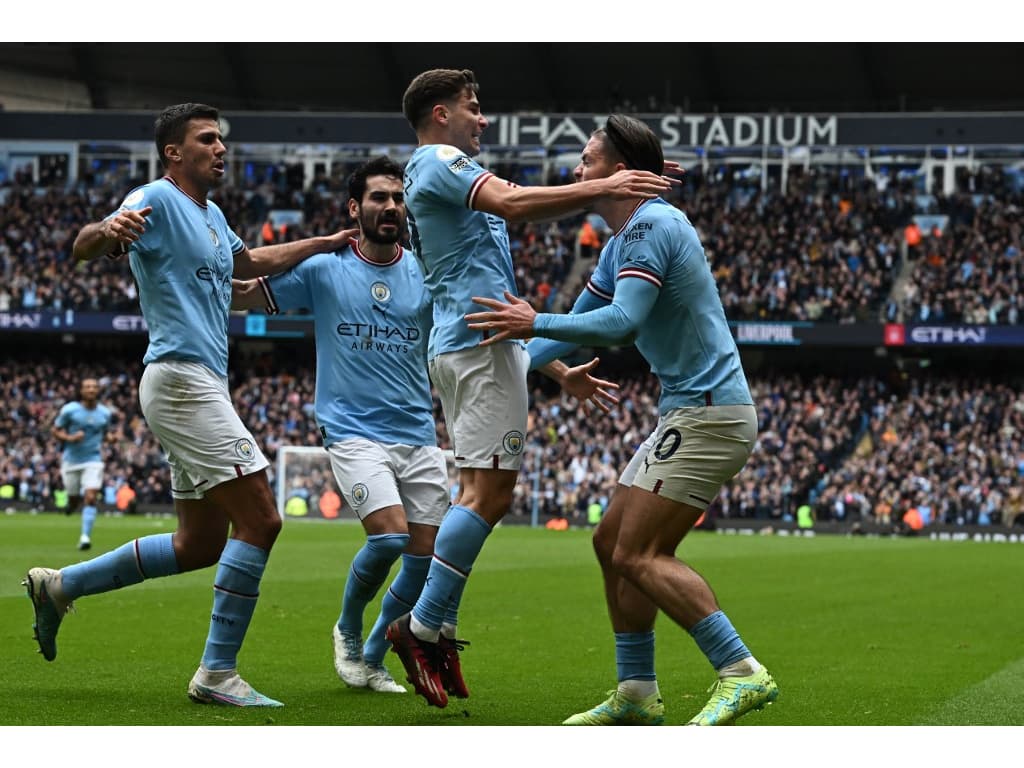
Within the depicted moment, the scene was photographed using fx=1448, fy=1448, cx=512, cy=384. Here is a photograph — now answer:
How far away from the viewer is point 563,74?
50094mm

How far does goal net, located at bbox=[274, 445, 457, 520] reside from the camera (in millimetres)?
31219

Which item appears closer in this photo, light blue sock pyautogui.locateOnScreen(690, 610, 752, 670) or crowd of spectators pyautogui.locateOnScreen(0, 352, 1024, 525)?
light blue sock pyautogui.locateOnScreen(690, 610, 752, 670)

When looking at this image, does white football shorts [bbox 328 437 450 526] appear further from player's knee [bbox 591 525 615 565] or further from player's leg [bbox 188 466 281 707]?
player's knee [bbox 591 525 615 565]

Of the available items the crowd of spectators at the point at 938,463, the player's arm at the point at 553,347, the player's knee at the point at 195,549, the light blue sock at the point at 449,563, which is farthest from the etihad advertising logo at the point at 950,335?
the light blue sock at the point at 449,563

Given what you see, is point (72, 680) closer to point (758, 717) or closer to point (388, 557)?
point (388, 557)

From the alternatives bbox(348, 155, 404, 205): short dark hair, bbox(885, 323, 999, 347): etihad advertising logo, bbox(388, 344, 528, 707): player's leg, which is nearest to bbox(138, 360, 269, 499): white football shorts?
bbox(388, 344, 528, 707): player's leg

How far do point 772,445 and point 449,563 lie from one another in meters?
31.1

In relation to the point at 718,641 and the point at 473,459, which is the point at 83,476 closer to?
the point at 473,459

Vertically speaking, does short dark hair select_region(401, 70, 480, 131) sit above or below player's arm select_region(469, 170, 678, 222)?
above

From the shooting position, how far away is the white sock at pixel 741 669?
227 inches

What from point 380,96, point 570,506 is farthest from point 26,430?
point 380,96

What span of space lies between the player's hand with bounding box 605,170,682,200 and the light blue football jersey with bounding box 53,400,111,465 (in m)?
15.4

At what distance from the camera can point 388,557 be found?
7.65m

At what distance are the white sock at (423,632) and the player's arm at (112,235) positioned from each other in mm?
2182
